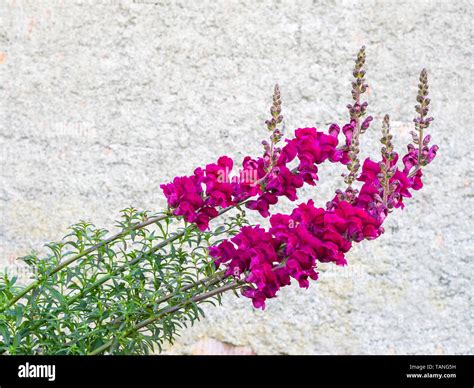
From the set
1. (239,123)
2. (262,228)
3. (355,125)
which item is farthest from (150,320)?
(239,123)

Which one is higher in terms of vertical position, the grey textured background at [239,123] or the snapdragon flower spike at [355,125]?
the grey textured background at [239,123]

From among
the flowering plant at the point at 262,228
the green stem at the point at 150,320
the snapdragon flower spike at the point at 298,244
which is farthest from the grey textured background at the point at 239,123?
the snapdragon flower spike at the point at 298,244

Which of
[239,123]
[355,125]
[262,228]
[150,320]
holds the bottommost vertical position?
[150,320]

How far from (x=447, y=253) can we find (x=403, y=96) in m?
0.61

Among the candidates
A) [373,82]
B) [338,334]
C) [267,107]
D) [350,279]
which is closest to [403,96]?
[373,82]

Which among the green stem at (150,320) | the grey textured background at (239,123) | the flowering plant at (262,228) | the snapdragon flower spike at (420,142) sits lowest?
the green stem at (150,320)

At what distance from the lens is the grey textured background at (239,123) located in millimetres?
3133

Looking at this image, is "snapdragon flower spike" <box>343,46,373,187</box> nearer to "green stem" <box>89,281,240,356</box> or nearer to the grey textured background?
"green stem" <box>89,281,240,356</box>

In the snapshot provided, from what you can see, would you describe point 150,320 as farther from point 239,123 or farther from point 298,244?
point 239,123

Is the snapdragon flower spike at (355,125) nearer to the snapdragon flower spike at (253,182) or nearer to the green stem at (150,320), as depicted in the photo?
the snapdragon flower spike at (253,182)

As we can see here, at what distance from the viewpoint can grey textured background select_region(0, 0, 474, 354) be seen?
3.13 metres

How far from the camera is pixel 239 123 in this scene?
3145 millimetres

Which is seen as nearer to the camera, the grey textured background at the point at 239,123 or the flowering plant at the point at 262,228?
the flowering plant at the point at 262,228
